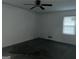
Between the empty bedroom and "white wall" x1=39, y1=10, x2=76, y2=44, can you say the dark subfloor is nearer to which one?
the empty bedroom

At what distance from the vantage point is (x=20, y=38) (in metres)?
6.25

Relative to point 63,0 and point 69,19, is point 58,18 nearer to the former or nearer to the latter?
point 69,19

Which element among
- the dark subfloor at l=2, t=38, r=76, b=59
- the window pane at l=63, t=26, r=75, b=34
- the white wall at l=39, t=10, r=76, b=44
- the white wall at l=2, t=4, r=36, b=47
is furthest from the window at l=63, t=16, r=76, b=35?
the white wall at l=2, t=4, r=36, b=47

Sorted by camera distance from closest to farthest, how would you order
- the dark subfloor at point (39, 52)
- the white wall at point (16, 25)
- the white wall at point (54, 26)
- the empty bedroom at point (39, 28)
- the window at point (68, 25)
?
the dark subfloor at point (39, 52) < the empty bedroom at point (39, 28) < the white wall at point (16, 25) < the window at point (68, 25) < the white wall at point (54, 26)

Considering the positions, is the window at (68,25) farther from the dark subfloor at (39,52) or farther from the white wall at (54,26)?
the dark subfloor at (39,52)

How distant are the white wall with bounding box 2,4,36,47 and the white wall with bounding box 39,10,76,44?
100 cm

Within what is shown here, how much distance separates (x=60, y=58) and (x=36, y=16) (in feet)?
18.2

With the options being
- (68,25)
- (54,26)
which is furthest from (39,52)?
(54,26)

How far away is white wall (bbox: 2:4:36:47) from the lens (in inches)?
192

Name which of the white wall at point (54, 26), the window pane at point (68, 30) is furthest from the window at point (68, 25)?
the white wall at point (54, 26)

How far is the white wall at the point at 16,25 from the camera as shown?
488cm

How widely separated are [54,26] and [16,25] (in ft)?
9.92

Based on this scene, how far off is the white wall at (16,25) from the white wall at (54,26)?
100 centimetres

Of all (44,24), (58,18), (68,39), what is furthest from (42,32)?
(68,39)
